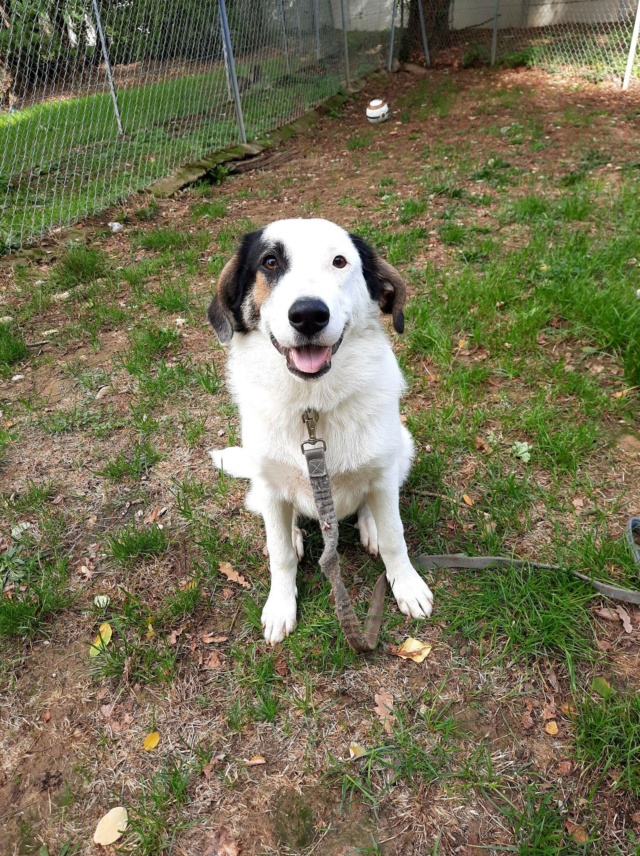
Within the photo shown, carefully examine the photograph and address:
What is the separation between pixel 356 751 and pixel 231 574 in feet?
2.83

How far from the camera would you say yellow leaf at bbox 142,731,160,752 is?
166cm

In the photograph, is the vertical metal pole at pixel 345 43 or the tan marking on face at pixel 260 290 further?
the vertical metal pole at pixel 345 43

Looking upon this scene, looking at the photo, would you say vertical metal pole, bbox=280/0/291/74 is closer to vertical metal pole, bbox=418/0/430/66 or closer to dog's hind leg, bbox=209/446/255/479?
vertical metal pole, bbox=418/0/430/66

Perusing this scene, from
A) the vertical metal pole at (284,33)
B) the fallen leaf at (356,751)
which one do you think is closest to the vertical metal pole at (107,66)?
the vertical metal pole at (284,33)

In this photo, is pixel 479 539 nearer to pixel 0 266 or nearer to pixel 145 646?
pixel 145 646

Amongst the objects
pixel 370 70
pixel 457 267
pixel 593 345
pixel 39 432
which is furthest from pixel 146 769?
pixel 370 70

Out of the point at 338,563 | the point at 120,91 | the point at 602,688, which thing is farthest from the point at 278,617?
the point at 120,91

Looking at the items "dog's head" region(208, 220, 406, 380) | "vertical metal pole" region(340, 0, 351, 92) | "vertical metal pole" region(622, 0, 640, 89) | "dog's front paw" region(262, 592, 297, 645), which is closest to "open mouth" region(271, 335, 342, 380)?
"dog's head" region(208, 220, 406, 380)

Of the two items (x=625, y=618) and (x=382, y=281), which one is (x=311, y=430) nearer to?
(x=382, y=281)

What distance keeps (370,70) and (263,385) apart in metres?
13.3

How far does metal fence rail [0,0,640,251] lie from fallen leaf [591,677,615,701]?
6.03 meters

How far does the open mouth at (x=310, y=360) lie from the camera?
5.23 ft

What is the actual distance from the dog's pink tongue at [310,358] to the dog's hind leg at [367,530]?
0.83 m

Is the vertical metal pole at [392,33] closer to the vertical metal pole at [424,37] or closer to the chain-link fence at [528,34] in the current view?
the chain-link fence at [528,34]
